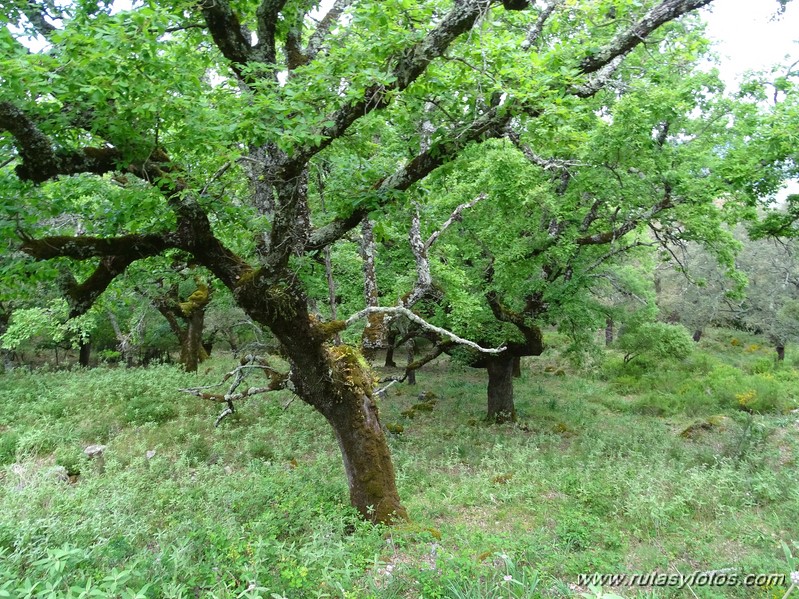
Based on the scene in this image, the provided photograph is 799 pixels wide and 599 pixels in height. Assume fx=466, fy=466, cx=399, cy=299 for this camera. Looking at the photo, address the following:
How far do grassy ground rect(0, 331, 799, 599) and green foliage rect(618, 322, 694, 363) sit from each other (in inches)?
140

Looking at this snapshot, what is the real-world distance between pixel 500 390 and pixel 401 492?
6.77m

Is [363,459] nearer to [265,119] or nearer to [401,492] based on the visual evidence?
[401,492]

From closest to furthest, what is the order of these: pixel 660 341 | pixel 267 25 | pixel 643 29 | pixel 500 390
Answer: pixel 643 29, pixel 267 25, pixel 500 390, pixel 660 341

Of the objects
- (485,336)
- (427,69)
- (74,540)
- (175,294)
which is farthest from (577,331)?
(175,294)

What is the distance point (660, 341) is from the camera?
19.4m

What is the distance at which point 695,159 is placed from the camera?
32.3ft

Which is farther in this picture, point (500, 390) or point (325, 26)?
point (500, 390)

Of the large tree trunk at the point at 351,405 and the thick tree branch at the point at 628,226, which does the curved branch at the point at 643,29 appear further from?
the thick tree branch at the point at 628,226

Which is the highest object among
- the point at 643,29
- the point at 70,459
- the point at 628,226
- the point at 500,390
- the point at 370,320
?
the point at 643,29

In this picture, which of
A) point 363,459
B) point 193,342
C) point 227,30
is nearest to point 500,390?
point 363,459

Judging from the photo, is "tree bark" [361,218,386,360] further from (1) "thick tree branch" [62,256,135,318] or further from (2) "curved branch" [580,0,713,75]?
(2) "curved branch" [580,0,713,75]

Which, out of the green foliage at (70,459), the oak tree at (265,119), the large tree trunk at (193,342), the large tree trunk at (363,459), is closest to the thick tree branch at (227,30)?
the oak tree at (265,119)

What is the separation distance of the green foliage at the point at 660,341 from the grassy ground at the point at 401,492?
3.56m

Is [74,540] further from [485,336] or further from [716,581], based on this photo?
[485,336]
